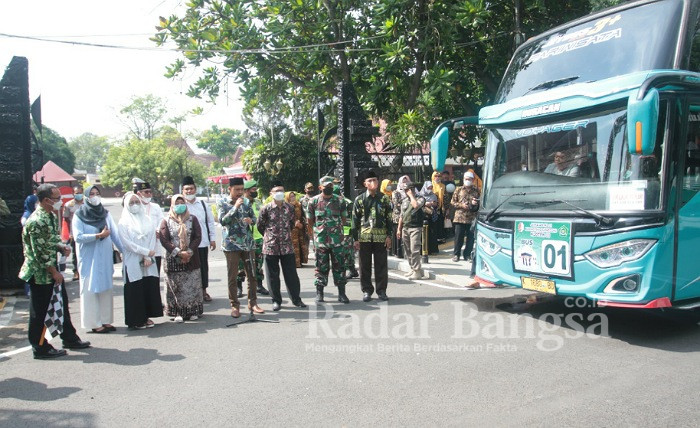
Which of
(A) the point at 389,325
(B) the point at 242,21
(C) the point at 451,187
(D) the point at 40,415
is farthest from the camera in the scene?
(B) the point at 242,21

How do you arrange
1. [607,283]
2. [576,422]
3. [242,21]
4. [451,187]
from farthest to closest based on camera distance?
1. [242,21]
2. [451,187]
3. [607,283]
4. [576,422]

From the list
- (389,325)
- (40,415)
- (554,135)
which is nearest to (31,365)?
(40,415)

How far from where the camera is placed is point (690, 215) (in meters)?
5.67

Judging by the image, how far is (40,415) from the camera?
433cm

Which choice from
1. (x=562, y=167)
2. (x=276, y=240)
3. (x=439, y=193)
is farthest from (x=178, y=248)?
(x=439, y=193)

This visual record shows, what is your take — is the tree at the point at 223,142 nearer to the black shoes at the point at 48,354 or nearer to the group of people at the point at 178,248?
the group of people at the point at 178,248

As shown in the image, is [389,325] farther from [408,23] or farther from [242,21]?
[242,21]

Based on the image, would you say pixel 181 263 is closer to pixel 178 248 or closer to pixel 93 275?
pixel 178 248

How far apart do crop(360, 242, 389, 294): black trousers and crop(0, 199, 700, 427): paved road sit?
2.34 ft

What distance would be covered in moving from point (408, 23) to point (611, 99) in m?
8.65

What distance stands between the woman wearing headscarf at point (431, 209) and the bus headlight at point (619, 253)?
5.72 meters

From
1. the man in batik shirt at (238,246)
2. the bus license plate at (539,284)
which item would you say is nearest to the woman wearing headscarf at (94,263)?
the man in batik shirt at (238,246)

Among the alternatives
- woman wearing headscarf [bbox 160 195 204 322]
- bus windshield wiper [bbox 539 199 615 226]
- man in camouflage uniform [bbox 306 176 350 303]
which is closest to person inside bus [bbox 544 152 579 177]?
bus windshield wiper [bbox 539 199 615 226]

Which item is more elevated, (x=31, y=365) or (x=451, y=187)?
(x=451, y=187)
